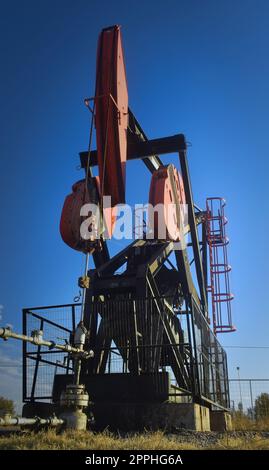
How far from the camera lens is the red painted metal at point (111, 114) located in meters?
9.10

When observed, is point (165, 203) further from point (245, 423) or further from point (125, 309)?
point (245, 423)

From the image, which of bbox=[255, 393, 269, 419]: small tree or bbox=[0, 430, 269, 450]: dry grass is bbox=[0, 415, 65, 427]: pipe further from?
bbox=[255, 393, 269, 419]: small tree

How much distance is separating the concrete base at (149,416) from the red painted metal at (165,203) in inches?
133

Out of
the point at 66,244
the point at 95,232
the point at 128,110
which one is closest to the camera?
the point at 95,232

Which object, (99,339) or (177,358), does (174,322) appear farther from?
(99,339)

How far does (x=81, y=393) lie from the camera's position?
19.6ft

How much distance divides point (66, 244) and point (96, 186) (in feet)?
4.17

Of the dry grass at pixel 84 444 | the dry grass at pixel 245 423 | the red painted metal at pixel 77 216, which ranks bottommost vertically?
the dry grass at pixel 245 423

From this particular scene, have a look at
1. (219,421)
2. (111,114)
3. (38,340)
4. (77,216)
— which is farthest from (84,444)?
(219,421)

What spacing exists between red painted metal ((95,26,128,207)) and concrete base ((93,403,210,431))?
13.0 feet

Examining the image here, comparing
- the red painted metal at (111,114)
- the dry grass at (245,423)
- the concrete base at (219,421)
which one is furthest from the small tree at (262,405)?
the red painted metal at (111,114)

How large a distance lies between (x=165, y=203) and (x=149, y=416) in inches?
164

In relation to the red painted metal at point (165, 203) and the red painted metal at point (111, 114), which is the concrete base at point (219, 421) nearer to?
the red painted metal at point (165, 203)
